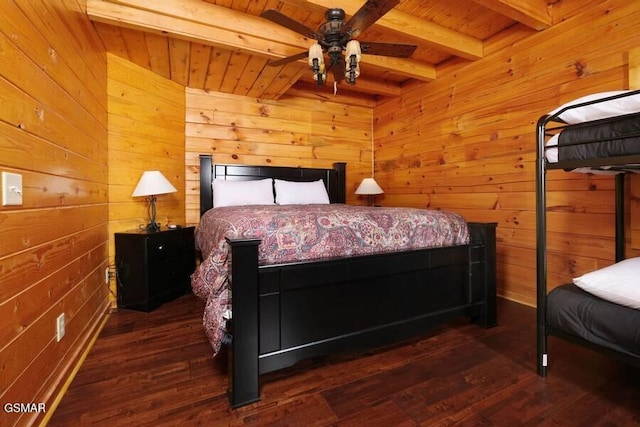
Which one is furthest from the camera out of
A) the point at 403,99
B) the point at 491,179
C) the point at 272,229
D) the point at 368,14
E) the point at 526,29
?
the point at 403,99

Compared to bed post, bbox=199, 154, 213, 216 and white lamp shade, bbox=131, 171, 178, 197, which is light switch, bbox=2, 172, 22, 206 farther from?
bed post, bbox=199, 154, 213, 216

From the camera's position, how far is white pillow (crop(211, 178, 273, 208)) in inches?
119

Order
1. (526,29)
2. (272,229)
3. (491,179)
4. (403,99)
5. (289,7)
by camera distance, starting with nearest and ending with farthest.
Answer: (272,229) → (289,7) → (526,29) → (491,179) → (403,99)

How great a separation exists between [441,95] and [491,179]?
1.15 meters

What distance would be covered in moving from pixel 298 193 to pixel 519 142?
2.13 m

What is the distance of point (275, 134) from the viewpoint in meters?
3.75

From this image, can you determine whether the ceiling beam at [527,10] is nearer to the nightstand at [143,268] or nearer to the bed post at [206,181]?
the bed post at [206,181]

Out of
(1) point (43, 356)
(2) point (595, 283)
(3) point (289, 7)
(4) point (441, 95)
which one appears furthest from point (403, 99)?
(1) point (43, 356)

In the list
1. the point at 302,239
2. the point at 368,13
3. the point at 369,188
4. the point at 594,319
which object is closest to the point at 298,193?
the point at 369,188

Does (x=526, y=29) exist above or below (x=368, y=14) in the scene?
above

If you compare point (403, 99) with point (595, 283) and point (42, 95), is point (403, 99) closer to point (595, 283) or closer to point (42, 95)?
point (595, 283)

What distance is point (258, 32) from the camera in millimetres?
2393

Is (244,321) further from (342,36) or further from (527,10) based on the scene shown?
(527,10)

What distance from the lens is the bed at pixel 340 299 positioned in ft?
4.42
